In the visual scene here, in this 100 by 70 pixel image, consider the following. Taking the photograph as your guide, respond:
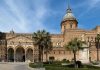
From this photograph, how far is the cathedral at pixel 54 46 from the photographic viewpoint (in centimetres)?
8919

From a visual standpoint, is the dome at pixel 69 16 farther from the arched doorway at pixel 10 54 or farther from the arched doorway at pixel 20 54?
the arched doorway at pixel 10 54

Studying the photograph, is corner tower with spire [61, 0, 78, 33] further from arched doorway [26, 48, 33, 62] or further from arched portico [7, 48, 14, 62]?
arched portico [7, 48, 14, 62]

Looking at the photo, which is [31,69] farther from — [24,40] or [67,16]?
[67,16]

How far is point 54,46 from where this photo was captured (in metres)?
96.4

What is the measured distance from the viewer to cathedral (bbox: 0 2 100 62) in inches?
3511

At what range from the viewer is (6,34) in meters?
104

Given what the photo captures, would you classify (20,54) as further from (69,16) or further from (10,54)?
(69,16)

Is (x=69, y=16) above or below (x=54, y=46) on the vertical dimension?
above

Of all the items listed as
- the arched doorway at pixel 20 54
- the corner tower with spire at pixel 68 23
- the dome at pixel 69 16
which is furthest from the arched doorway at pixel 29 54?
the dome at pixel 69 16

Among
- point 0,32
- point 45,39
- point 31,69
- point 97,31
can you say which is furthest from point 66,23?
point 31,69

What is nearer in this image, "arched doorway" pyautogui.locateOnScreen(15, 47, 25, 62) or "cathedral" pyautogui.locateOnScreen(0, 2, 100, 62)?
"cathedral" pyautogui.locateOnScreen(0, 2, 100, 62)

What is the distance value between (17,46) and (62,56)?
16.6m

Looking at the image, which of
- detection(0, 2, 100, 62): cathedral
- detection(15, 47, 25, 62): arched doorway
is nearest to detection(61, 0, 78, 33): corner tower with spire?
detection(0, 2, 100, 62): cathedral

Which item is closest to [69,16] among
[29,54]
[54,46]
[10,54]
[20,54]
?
[54,46]
